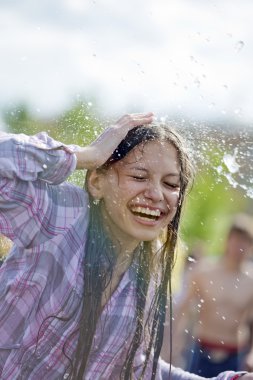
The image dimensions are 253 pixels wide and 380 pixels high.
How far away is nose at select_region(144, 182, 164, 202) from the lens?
132 inches

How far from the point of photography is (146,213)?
3357mm

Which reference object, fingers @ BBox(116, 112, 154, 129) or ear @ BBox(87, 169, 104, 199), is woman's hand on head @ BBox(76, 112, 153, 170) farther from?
ear @ BBox(87, 169, 104, 199)

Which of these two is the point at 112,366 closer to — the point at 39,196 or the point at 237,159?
the point at 39,196

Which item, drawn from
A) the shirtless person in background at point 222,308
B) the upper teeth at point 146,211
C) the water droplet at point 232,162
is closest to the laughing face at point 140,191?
the upper teeth at point 146,211

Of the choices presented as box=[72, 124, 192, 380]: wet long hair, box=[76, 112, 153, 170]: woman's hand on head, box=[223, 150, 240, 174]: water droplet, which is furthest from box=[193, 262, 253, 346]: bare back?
box=[76, 112, 153, 170]: woman's hand on head

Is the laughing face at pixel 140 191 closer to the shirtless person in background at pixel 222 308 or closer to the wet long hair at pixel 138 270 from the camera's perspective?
the wet long hair at pixel 138 270

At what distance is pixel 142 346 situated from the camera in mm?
3416

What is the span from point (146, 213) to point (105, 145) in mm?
265

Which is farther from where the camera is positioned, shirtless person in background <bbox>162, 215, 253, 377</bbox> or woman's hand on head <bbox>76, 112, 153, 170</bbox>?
shirtless person in background <bbox>162, 215, 253, 377</bbox>

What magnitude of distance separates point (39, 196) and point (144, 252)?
1.74ft

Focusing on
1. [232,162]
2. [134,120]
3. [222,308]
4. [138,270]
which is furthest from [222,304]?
[134,120]

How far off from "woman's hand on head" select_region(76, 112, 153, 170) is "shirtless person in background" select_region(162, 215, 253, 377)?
6.46ft

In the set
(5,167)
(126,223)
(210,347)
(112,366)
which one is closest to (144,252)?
(126,223)

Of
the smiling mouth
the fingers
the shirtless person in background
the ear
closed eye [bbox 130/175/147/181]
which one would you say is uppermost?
the fingers
